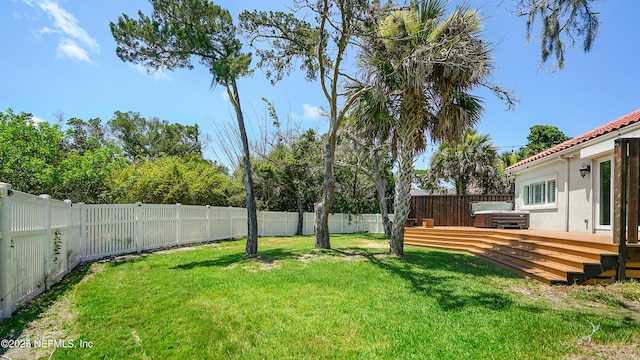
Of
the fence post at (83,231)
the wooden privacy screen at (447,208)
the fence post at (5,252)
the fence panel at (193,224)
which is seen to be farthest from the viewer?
the wooden privacy screen at (447,208)

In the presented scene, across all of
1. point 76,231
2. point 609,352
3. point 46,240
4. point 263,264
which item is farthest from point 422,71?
point 76,231

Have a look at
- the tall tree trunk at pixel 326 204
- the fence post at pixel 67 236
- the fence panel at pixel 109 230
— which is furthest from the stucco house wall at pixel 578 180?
the fence panel at pixel 109 230

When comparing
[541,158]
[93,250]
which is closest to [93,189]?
[93,250]

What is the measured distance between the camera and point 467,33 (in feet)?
27.3

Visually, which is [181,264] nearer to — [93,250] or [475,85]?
[93,250]

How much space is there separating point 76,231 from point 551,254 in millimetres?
10686

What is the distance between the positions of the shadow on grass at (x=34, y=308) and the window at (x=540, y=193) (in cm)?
1329

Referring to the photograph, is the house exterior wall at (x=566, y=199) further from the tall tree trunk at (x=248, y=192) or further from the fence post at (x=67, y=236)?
the fence post at (x=67, y=236)

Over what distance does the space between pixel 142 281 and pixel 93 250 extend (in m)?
3.31

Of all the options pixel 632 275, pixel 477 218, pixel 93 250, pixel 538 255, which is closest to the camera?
pixel 632 275

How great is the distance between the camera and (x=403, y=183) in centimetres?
891

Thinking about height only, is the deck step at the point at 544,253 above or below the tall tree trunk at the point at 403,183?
below

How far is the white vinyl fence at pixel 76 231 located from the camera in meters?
4.12

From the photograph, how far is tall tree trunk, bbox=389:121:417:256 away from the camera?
884cm
